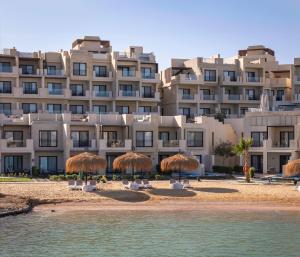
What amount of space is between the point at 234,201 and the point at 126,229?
39.5ft

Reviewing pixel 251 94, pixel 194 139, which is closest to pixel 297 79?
pixel 251 94

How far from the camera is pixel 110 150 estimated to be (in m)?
54.3

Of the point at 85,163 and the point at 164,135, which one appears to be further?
the point at 164,135

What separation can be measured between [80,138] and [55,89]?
15.8m

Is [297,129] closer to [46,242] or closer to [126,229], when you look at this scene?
[126,229]

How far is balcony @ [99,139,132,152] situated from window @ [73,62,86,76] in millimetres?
19087

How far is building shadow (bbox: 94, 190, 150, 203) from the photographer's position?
134 feet

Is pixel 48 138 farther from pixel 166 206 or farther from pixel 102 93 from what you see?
pixel 166 206

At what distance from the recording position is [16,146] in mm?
53031

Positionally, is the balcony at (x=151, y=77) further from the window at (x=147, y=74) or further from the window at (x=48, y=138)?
the window at (x=48, y=138)

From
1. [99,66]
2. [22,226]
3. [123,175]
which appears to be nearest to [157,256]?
[22,226]

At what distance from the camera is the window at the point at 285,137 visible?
57.6 m

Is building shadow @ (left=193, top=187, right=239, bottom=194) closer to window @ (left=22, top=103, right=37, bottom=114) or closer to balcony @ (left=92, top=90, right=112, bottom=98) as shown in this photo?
balcony @ (left=92, top=90, right=112, bottom=98)

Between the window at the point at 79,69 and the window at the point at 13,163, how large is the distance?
20.3m
